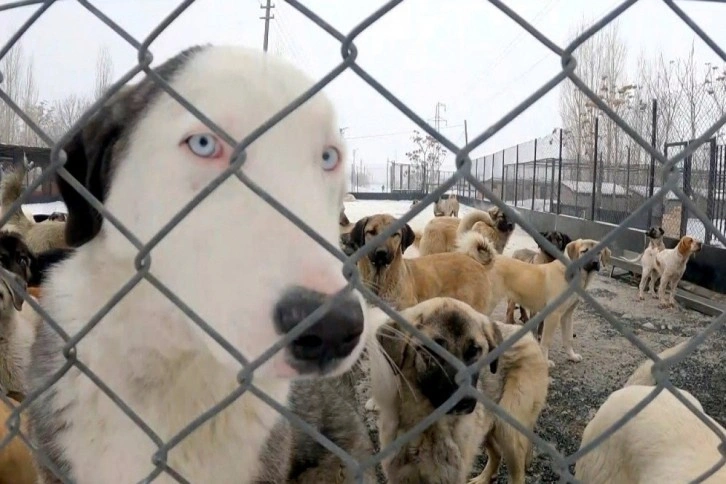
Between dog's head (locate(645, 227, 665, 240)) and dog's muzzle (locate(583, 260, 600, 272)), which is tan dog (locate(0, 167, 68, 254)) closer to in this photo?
dog's muzzle (locate(583, 260, 600, 272))

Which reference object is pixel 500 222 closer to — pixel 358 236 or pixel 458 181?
pixel 358 236

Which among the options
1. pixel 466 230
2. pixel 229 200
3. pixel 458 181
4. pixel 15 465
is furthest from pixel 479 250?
pixel 458 181

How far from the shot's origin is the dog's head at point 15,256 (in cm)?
412

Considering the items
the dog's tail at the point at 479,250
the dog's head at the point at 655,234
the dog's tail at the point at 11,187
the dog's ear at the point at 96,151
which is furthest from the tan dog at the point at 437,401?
the dog's head at the point at 655,234

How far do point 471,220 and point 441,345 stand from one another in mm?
5764

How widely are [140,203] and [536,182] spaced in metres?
21.9

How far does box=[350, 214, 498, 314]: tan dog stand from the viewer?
6531 mm

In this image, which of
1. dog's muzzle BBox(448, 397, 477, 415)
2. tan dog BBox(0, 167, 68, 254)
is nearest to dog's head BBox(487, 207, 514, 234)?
tan dog BBox(0, 167, 68, 254)

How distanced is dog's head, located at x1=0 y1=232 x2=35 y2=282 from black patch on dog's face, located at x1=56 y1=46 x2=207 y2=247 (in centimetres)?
283

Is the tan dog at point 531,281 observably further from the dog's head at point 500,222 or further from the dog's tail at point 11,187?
the dog's tail at point 11,187

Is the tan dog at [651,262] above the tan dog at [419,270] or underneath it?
underneath

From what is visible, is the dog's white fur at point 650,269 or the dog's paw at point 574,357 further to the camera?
the dog's white fur at point 650,269

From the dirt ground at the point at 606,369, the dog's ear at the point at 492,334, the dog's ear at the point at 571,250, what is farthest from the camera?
the dog's ear at the point at 571,250

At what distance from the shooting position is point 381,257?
6.42 meters
